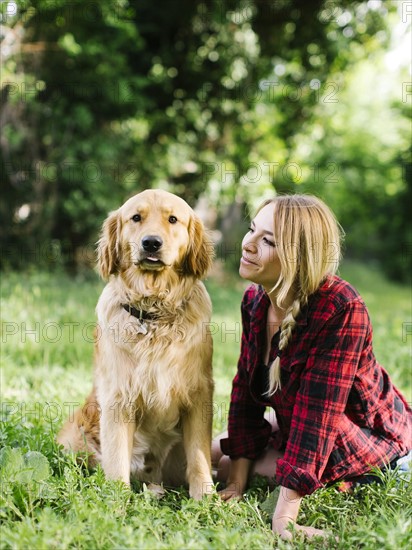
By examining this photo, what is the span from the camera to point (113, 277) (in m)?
3.03

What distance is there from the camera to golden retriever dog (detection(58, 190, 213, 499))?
276cm

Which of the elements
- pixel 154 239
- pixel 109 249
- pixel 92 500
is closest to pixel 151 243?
pixel 154 239

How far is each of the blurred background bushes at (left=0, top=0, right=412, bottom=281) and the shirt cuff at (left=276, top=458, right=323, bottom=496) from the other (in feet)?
20.1

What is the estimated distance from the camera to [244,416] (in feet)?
10.1

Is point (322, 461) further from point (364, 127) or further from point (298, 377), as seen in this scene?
point (364, 127)

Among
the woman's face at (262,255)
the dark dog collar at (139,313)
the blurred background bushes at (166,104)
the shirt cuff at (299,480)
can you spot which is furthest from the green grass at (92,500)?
the blurred background bushes at (166,104)

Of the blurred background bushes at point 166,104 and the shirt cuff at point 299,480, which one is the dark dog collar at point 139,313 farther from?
the blurred background bushes at point 166,104

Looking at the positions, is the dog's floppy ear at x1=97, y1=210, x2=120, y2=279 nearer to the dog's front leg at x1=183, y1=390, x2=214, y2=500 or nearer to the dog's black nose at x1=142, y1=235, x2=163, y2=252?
the dog's black nose at x1=142, y1=235, x2=163, y2=252

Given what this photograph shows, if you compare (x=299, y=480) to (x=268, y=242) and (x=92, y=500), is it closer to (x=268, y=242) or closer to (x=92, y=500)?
(x=92, y=500)

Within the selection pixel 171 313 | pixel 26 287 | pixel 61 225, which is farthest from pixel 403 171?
pixel 171 313

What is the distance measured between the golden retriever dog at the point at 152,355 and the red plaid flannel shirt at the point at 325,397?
0.28 metres

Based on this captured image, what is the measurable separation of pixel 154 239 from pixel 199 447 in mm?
1064

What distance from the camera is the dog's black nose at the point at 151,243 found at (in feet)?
9.15

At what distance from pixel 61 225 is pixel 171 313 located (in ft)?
21.7
